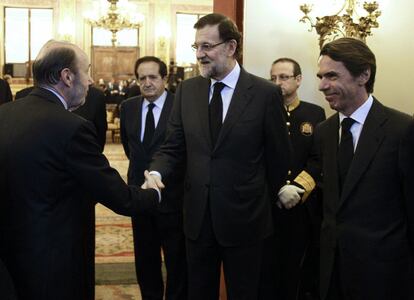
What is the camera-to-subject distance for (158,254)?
3.71 metres

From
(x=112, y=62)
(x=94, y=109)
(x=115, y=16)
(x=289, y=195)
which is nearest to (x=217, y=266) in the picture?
(x=289, y=195)

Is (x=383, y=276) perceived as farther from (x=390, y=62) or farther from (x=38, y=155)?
(x=390, y=62)

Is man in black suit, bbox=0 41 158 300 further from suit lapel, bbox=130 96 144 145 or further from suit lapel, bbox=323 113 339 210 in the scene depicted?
suit lapel, bbox=130 96 144 145

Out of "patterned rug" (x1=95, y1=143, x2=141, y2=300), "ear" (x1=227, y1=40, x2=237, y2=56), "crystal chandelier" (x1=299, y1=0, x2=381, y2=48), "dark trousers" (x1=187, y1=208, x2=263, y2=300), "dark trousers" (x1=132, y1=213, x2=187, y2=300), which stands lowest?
"patterned rug" (x1=95, y1=143, x2=141, y2=300)

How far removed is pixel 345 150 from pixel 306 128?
105 centimetres

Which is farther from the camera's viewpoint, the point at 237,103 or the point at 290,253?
the point at 290,253

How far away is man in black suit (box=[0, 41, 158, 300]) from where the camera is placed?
6.64 feet

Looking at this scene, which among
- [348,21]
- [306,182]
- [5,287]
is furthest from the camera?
[348,21]

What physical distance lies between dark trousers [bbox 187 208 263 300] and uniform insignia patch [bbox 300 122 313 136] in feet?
3.06

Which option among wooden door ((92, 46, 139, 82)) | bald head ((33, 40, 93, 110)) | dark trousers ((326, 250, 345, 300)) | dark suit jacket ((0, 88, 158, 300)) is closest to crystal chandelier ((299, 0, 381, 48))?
dark trousers ((326, 250, 345, 300))

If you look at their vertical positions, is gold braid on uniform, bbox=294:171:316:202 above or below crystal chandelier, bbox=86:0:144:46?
below

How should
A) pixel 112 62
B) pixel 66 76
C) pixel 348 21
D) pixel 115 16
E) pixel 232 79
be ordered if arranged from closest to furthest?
pixel 66 76
pixel 232 79
pixel 348 21
pixel 115 16
pixel 112 62

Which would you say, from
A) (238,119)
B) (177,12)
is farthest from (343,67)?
(177,12)

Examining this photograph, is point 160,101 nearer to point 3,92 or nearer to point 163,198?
point 163,198
